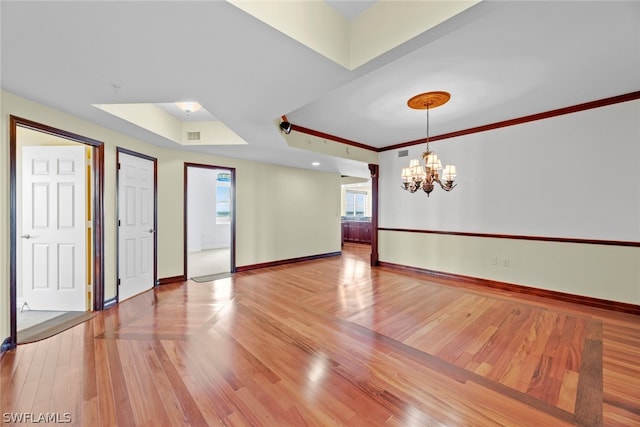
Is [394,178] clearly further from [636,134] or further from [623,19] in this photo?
[623,19]

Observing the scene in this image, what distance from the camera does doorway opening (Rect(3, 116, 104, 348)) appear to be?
317 cm

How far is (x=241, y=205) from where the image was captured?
5.43 metres

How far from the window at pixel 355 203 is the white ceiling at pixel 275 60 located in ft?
29.9

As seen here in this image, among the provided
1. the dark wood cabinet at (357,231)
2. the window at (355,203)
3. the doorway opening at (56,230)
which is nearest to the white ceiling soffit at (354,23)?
the doorway opening at (56,230)

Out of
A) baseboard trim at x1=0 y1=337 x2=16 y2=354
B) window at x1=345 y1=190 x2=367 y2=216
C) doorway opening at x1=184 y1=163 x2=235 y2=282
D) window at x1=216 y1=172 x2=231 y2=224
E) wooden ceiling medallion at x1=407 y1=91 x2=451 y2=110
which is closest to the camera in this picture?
baseboard trim at x1=0 y1=337 x2=16 y2=354

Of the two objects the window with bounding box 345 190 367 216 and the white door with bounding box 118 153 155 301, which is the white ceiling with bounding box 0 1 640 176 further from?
the window with bounding box 345 190 367 216

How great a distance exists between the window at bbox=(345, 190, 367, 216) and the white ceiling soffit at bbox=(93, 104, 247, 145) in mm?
8777

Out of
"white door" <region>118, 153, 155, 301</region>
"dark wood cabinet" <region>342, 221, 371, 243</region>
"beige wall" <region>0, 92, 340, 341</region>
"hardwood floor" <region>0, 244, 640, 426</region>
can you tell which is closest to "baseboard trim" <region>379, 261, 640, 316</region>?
"hardwood floor" <region>0, 244, 640, 426</region>

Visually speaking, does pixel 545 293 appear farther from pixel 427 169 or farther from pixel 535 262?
pixel 427 169

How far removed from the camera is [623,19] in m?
1.91

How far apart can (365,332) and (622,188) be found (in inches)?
153

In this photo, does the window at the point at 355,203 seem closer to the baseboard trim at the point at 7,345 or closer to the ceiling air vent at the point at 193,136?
the ceiling air vent at the point at 193,136

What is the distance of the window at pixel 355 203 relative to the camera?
12.6 meters

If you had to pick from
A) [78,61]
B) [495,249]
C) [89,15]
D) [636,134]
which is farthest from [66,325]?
[636,134]
